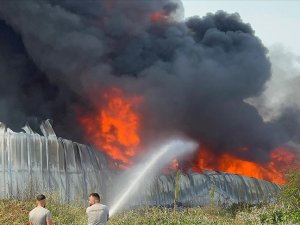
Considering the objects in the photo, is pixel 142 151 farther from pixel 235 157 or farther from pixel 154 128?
pixel 235 157

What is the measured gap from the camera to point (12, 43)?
9125cm

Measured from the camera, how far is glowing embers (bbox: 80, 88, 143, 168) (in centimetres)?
7775

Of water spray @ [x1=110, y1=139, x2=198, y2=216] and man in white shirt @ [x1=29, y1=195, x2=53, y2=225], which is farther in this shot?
water spray @ [x1=110, y1=139, x2=198, y2=216]

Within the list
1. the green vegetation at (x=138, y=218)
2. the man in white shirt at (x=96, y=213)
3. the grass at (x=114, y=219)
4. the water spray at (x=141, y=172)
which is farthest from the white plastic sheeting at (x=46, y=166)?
the man in white shirt at (x=96, y=213)

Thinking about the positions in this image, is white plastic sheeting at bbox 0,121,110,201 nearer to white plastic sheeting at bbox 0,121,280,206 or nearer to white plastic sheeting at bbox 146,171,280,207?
white plastic sheeting at bbox 0,121,280,206

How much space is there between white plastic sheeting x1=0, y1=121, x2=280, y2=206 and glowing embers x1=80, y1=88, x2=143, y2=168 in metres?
21.6

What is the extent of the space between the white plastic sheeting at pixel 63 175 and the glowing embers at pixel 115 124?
21.6 meters

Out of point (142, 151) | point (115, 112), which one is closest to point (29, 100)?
point (115, 112)

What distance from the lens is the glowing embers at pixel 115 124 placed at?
77.8 m

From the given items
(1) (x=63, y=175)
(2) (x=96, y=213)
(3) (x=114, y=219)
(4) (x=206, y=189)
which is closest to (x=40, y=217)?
(2) (x=96, y=213)

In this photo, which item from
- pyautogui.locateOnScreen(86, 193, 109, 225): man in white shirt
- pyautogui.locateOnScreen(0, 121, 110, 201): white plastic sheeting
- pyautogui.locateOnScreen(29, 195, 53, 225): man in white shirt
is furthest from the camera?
pyautogui.locateOnScreen(0, 121, 110, 201): white plastic sheeting

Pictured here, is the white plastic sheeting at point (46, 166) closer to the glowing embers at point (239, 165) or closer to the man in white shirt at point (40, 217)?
the man in white shirt at point (40, 217)

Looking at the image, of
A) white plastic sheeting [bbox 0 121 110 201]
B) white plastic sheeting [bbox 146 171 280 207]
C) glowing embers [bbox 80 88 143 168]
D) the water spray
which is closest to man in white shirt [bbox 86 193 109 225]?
white plastic sheeting [bbox 0 121 110 201]

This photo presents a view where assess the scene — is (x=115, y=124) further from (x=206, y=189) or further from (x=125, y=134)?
(x=206, y=189)
